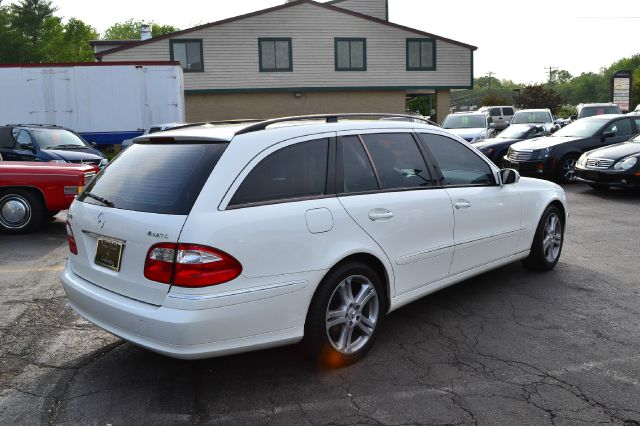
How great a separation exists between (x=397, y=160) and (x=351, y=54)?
2754cm

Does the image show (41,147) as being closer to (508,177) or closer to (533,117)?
(508,177)

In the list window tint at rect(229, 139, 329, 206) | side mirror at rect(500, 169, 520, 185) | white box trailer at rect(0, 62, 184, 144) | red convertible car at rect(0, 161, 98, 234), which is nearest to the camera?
window tint at rect(229, 139, 329, 206)

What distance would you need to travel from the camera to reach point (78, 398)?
11.9 ft

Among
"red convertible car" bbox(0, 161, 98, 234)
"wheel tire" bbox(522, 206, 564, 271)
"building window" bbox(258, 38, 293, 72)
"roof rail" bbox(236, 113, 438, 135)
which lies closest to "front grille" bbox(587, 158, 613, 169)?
"wheel tire" bbox(522, 206, 564, 271)

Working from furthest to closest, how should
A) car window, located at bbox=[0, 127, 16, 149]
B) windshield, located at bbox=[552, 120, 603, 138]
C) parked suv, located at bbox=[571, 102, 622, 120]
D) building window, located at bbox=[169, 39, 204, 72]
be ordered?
building window, located at bbox=[169, 39, 204, 72]
parked suv, located at bbox=[571, 102, 622, 120]
windshield, located at bbox=[552, 120, 603, 138]
car window, located at bbox=[0, 127, 16, 149]

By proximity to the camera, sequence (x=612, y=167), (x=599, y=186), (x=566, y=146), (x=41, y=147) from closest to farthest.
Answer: (x=612, y=167) < (x=599, y=186) < (x=41, y=147) < (x=566, y=146)

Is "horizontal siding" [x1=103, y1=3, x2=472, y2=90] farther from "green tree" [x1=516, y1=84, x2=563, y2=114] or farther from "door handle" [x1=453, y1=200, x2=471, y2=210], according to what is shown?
"green tree" [x1=516, y1=84, x2=563, y2=114]

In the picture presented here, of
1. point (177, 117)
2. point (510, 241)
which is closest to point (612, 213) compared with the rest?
point (510, 241)

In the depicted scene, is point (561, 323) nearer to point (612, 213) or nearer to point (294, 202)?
point (294, 202)

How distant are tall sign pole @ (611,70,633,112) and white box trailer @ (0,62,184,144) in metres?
23.8

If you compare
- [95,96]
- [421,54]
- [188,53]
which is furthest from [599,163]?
[188,53]

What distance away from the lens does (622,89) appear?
32219 millimetres

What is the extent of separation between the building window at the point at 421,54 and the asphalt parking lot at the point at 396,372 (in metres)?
27.6

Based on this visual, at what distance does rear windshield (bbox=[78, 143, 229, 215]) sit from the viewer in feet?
11.5
